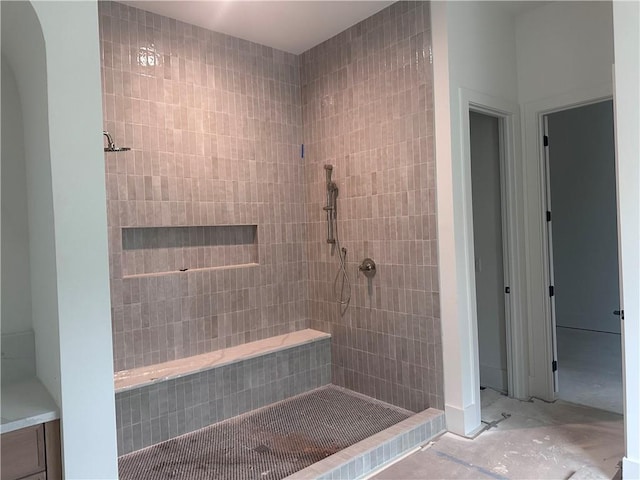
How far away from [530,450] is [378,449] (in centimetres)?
95

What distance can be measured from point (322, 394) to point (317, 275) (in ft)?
3.28

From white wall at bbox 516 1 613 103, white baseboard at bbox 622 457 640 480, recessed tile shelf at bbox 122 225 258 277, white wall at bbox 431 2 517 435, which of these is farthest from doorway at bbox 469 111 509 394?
recessed tile shelf at bbox 122 225 258 277

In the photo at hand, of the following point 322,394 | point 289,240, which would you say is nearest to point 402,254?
point 289,240

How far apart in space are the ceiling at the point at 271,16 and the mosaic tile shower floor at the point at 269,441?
2928 mm

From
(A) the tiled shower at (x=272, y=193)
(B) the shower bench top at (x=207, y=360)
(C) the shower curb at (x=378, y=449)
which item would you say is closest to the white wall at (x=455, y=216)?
(A) the tiled shower at (x=272, y=193)

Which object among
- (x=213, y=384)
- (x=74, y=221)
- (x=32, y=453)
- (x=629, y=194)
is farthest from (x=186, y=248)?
(x=629, y=194)

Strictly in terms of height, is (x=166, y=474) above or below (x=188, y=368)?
below

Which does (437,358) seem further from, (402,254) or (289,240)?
(289,240)

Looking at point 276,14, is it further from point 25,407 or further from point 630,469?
point 630,469

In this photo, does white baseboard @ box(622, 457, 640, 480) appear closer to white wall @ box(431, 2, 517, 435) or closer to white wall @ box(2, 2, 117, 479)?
white wall @ box(431, 2, 517, 435)

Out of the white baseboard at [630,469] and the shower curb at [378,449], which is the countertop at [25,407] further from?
the white baseboard at [630,469]

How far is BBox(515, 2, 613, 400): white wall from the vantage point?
308 cm

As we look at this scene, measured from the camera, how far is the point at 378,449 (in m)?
2.53

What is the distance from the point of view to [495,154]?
3.64 meters
